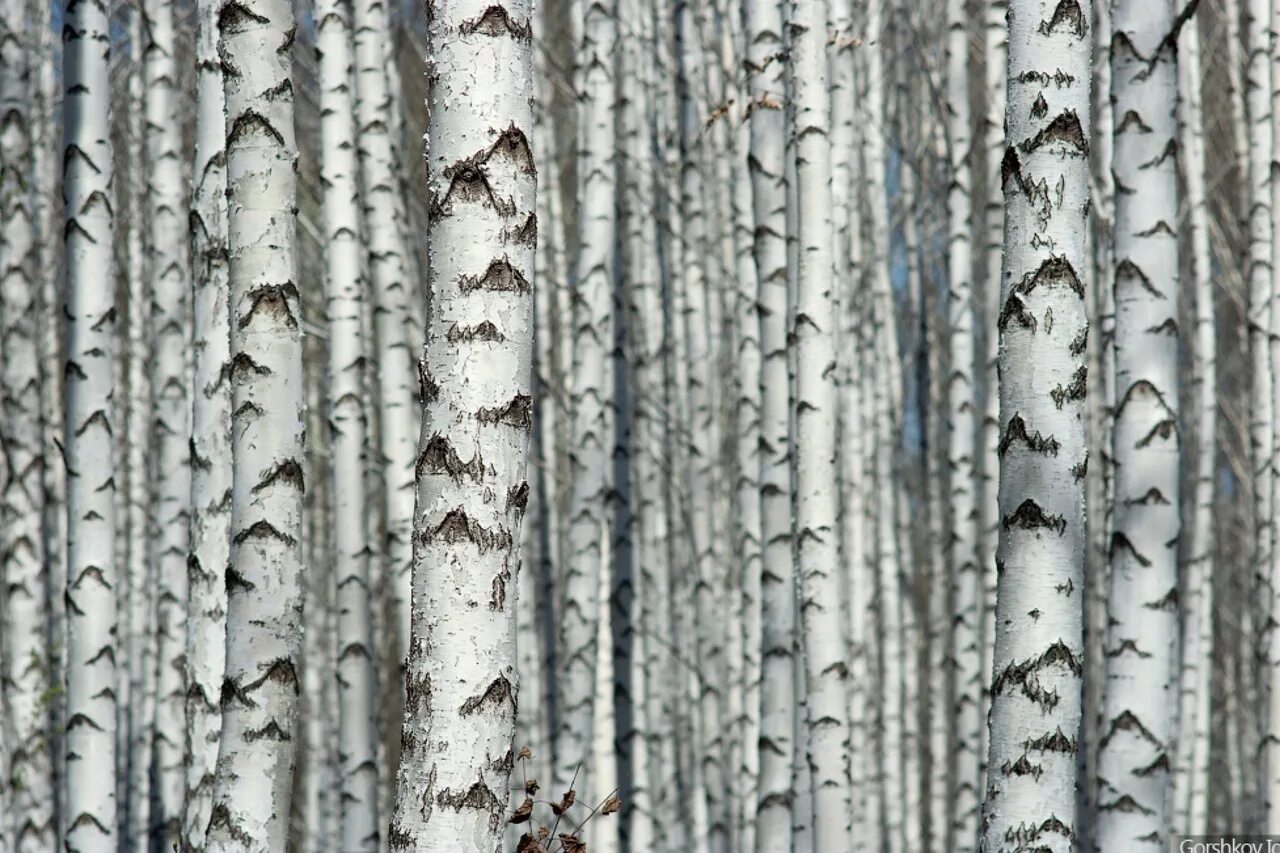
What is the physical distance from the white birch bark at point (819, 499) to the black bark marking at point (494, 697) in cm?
195

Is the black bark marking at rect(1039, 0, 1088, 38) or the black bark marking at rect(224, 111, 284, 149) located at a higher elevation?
the black bark marking at rect(1039, 0, 1088, 38)

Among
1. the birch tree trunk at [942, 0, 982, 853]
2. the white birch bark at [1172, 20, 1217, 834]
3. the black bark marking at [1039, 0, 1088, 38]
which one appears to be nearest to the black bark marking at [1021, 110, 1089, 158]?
the black bark marking at [1039, 0, 1088, 38]

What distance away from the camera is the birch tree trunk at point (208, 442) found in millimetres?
3529

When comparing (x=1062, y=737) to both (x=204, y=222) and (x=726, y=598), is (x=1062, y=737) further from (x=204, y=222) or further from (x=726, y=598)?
(x=726, y=598)

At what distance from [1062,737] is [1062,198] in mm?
1094

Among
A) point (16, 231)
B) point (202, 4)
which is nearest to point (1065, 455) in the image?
point (202, 4)

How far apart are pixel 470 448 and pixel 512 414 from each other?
Answer: 0.30 feet

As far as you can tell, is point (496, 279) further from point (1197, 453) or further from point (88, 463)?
point (1197, 453)

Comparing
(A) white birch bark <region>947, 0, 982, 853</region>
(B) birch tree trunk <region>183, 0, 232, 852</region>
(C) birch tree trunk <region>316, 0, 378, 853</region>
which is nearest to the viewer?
(B) birch tree trunk <region>183, 0, 232, 852</region>

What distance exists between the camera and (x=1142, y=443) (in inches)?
120

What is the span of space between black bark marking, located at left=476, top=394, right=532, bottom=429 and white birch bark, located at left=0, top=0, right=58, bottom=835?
361cm

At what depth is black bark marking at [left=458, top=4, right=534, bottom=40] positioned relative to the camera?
87.8 inches

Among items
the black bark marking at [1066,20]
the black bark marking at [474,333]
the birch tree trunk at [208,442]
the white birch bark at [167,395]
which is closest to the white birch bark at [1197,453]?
the black bark marking at [1066,20]

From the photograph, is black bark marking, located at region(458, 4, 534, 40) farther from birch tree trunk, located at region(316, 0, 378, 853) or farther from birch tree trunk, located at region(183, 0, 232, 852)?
birch tree trunk, located at region(316, 0, 378, 853)
